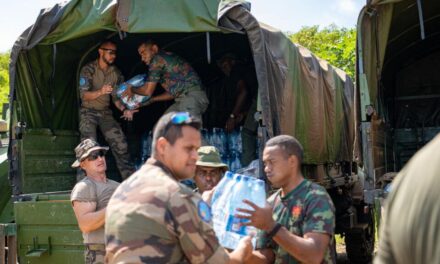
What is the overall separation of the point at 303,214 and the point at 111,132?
13.0ft

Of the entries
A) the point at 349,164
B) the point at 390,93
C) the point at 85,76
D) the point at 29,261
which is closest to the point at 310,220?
the point at 29,261

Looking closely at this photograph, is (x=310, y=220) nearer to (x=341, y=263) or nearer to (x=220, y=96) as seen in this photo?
(x=220, y=96)

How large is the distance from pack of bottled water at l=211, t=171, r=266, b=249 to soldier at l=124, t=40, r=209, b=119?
3504 millimetres

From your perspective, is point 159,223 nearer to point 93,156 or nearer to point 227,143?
point 93,156

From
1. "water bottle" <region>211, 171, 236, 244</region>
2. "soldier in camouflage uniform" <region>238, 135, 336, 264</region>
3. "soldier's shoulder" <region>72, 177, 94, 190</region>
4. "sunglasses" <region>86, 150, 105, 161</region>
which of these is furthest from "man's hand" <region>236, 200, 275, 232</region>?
"sunglasses" <region>86, 150, 105, 161</region>

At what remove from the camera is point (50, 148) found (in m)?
6.39

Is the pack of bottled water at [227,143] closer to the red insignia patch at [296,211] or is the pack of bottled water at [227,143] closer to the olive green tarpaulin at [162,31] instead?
the olive green tarpaulin at [162,31]

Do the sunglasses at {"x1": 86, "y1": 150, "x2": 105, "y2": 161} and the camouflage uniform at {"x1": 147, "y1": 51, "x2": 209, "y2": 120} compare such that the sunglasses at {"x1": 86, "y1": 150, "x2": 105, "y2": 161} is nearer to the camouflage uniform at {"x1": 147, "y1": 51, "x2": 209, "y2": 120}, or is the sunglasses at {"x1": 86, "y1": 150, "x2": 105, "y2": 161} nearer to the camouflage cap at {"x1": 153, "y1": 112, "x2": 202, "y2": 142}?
the camouflage uniform at {"x1": 147, "y1": 51, "x2": 209, "y2": 120}

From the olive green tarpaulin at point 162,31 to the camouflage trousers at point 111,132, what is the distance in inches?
13.3

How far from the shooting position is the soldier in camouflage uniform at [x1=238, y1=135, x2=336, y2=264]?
9.68 ft

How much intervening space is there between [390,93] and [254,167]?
3074 mm

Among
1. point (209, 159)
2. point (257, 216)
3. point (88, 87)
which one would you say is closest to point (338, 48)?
point (88, 87)

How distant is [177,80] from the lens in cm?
659

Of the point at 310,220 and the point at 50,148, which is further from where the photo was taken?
the point at 50,148
